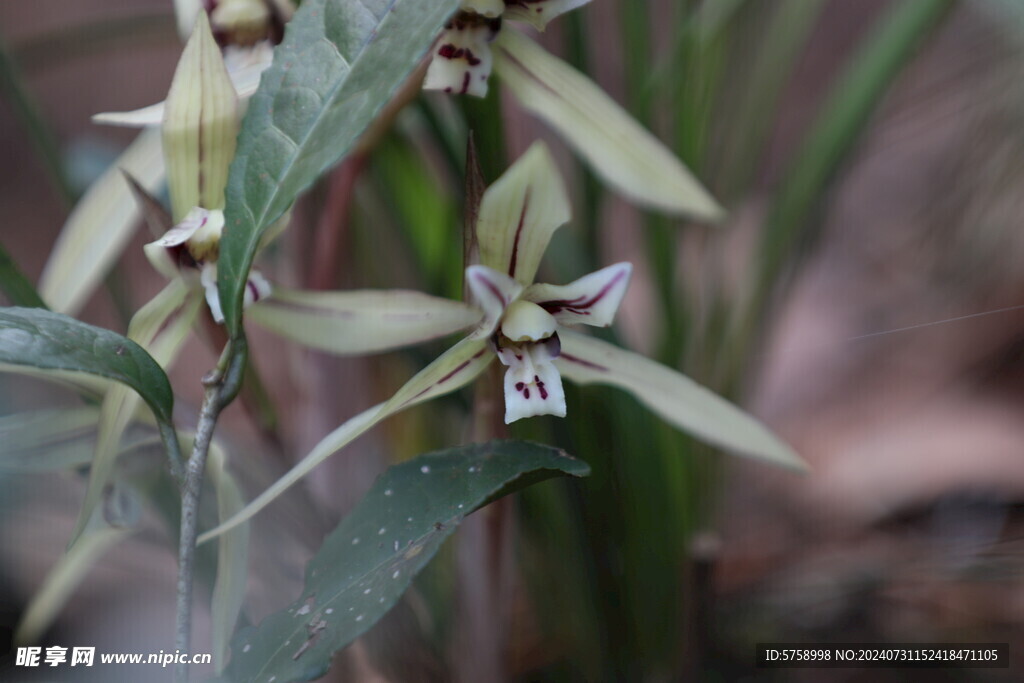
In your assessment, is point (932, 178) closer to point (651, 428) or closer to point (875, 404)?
point (875, 404)

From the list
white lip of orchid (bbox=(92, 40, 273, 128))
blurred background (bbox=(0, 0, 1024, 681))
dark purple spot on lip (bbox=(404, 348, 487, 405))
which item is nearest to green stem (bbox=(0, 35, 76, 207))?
blurred background (bbox=(0, 0, 1024, 681))

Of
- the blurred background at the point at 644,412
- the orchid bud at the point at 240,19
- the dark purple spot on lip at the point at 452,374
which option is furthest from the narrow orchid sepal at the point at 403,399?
the orchid bud at the point at 240,19

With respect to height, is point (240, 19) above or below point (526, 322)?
above

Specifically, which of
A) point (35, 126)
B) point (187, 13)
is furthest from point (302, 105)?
point (35, 126)

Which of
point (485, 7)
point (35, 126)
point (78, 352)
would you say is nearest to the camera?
point (78, 352)

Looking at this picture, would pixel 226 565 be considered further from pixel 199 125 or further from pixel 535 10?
pixel 535 10

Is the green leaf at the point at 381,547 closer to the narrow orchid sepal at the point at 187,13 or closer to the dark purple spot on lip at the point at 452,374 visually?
the dark purple spot on lip at the point at 452,374

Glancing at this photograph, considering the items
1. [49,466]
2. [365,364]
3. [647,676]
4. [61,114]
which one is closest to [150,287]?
[61,114]

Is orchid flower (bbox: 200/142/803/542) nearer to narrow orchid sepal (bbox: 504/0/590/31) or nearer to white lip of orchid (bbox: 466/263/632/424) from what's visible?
white lip of orchid (bbox: 466/263/632/424)
